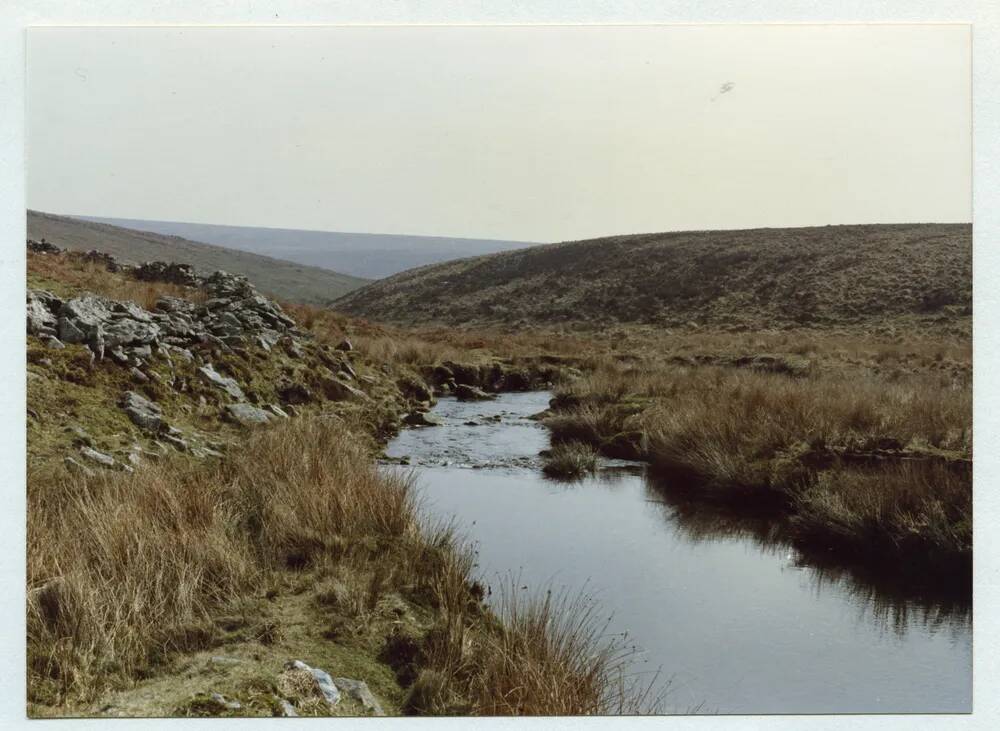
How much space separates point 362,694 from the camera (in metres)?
4.61

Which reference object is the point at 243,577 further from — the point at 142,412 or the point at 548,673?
the point at 142,412

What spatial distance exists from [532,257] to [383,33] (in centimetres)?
4716

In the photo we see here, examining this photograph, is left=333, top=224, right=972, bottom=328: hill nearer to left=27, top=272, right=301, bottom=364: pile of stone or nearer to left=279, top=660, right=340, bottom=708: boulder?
left=27, top=272, right=301, bottom=364: pile of stone

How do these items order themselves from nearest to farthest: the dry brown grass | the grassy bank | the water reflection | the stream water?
the stream water
the water reflection
the grassy bank
the dry brown grass

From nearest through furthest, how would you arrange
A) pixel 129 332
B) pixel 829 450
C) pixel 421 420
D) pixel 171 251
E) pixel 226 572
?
pixel 226 572
pixel 829 450
pixel 129 332
pixel 421 420
pixel 171 251

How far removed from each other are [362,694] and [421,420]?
910 centimetres

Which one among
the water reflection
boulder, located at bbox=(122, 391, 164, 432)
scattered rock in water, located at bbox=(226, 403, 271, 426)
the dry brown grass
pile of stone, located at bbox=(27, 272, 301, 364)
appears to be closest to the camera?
the water reflection

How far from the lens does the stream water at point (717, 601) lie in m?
5.45

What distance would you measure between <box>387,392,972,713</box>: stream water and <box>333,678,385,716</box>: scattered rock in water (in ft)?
5.74

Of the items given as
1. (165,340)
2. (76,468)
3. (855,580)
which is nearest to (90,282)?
(165,340)

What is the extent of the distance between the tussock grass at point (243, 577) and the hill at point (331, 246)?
414cm

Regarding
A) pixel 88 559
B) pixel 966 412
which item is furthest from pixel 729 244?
pixel 88 559

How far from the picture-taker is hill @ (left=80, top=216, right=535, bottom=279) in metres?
11.3

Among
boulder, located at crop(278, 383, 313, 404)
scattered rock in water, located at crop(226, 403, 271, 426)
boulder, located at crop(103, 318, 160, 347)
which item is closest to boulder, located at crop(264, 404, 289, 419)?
scattered rock in water, located at crop(226, 403, 271, 426)
